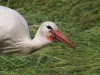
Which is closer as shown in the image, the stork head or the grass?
the grass

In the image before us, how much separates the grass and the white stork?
13 centimetres

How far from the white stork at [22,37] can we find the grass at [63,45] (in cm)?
13

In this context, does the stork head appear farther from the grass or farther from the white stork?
the grass

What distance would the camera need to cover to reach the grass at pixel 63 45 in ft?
17.7

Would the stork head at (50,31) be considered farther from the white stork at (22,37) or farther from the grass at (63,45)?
the grass at (63,45)

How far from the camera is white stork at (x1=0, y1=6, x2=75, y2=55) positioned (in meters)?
5.50

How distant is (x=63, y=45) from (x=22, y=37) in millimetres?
999

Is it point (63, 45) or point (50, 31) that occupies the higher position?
point (50, 31)

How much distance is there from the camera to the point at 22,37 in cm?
558

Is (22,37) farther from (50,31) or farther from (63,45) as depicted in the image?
(63,45)

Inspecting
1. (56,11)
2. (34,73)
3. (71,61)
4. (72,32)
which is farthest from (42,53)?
(56,11)

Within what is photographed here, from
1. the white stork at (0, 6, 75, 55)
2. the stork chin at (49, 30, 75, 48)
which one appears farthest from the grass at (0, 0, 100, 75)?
the stork chin at (49, 30, 75, 48)

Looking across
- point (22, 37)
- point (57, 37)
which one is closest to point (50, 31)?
point (57, 37)

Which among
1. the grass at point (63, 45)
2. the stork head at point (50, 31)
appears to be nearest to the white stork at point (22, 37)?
the stork head at point (50, 31)
